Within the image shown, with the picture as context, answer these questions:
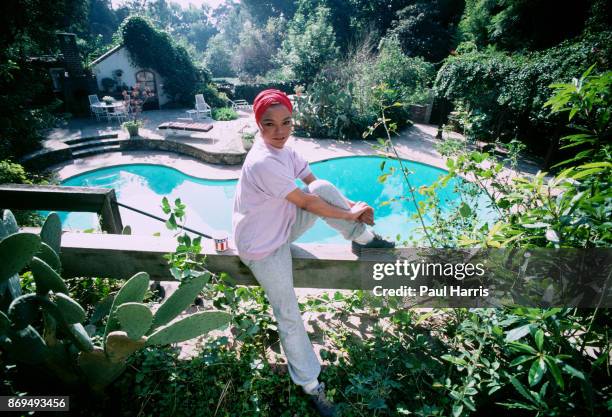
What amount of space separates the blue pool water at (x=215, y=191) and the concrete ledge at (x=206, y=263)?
5190mm

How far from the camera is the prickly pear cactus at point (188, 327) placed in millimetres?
1324

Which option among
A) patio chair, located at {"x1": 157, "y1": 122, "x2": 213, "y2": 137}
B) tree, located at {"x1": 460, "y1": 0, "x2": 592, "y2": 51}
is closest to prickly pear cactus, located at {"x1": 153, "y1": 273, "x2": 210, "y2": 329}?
patio chair, located at {"x1": 157, "y1": 122, "x2": 213, "y2": 137}

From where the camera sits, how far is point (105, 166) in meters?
9.94

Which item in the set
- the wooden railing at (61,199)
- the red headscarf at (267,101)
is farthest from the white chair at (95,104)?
the red headscarf at (267,101)

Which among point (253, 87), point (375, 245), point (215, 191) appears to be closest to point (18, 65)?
point (215, 191)

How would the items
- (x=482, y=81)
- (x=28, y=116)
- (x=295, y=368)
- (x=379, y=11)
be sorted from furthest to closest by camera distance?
(x=379, y=11), (x=482, y=81), (x=28, y=116), (x=295, y=368)

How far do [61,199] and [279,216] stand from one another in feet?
7.83

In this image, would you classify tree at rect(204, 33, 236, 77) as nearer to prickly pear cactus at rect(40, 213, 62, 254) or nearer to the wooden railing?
the wooden railing

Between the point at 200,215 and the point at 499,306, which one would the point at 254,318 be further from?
the point at 200,215

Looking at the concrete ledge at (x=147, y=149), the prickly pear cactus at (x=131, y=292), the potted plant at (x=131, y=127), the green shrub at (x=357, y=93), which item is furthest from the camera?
the green shrub at (x=357, y=93)

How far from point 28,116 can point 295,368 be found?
760 centimetres

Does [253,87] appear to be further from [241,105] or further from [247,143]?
[247,143]

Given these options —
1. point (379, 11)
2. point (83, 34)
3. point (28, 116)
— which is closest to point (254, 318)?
point (28, 116)

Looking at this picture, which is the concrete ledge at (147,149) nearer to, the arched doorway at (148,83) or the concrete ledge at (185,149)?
the concrete ledge at (185,149)
